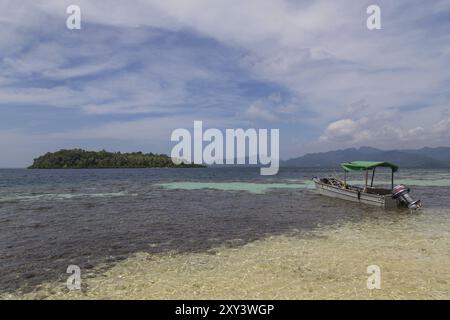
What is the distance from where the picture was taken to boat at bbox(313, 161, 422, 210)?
31.1m

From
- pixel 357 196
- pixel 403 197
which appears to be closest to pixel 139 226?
pixel 357 196

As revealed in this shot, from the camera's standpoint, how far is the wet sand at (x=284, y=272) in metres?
10.9

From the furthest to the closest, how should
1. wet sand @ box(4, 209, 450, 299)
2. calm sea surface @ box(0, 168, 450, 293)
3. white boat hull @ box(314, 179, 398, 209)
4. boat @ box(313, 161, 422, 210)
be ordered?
1. white boat hull @ box(314, 179, 398, 209)
2. boat @ box(313, 161, 422, 210)
3. calm sea surface @ box(0, 168, 450, 293)
4. wet sand @ box(4, 209, 450, 299)

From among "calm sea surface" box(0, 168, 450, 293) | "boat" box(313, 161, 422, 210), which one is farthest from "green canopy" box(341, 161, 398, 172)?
"calm sea surface" box(0, 168, 450, 293)

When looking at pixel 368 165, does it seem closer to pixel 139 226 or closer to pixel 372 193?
pixel 372 193

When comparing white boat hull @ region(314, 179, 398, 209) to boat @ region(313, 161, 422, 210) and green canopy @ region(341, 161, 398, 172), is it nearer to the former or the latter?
boat @ region(313, 161, 422, 210)

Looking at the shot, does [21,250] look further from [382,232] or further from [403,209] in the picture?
[403,209]

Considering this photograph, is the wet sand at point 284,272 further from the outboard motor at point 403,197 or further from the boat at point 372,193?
the boat at point 372,193

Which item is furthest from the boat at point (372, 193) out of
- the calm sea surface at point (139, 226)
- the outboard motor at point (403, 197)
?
the calm sea surface at point (139, 226)

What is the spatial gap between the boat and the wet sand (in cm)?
1228
